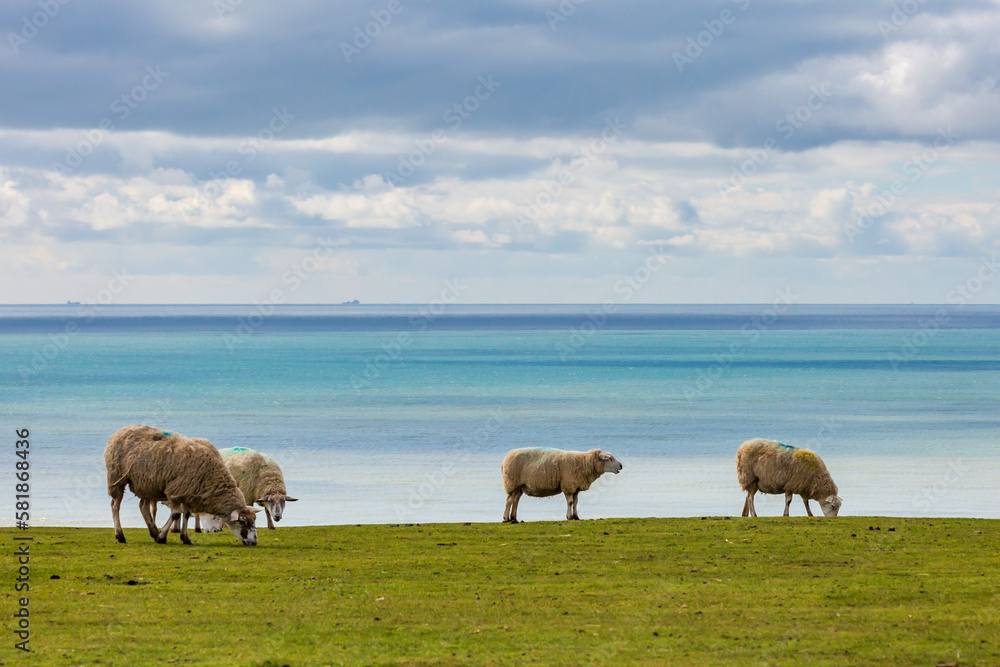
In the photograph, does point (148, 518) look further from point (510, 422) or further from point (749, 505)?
point (510, 422)

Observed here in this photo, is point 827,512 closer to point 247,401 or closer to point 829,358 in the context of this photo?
point 247,401

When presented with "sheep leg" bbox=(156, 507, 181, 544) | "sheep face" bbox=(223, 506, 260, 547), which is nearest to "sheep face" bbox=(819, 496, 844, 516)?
"sheep face" bbox=(223, 506, 260, 547)

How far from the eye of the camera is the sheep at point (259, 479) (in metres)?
22.5

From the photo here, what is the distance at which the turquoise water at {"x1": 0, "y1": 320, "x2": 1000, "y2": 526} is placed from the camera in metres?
35.2

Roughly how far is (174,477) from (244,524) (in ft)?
4.80

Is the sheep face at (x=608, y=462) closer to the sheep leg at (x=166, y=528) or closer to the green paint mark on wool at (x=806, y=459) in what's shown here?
the green paint mark on wool at (x=806, y=459)

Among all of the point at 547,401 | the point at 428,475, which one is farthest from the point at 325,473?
the point at 547,401

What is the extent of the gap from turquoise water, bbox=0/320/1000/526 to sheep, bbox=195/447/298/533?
310 inches

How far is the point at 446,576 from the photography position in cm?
1612

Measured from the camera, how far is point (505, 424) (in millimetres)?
62094

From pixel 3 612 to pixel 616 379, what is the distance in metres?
92.6

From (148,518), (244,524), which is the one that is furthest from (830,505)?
(148,518)

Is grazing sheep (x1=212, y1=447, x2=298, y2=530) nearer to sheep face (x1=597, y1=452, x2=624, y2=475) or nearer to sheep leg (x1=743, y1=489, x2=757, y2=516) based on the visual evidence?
sheep face (x1=597, y1=452, x2=624, y2=475)

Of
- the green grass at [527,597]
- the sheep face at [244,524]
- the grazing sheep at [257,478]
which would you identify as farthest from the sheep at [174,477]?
the grazing sheep at [257,478]
